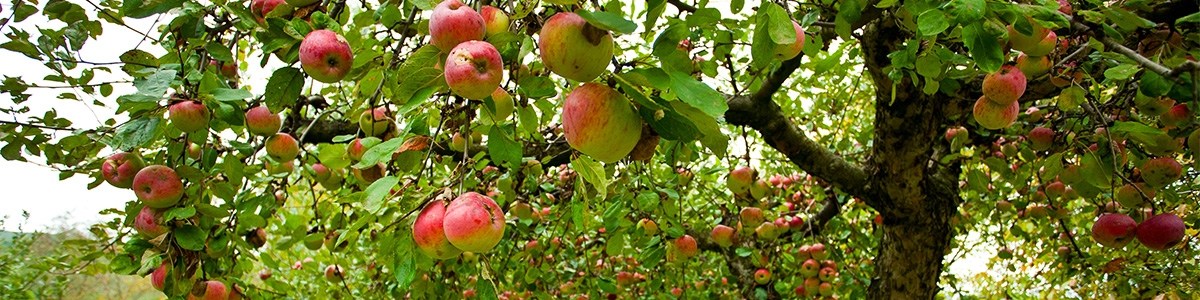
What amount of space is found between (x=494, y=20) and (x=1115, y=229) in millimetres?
1709

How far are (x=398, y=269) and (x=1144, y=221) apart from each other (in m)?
1.84

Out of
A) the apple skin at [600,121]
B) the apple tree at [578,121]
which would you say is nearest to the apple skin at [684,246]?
the apple tree at [578,121]

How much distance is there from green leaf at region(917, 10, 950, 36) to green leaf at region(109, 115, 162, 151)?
41.5 inches

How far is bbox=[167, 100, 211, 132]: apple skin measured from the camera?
111 cm

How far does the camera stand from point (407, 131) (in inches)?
38.5

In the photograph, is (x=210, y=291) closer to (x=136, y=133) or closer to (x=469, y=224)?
(x=136, y=133)

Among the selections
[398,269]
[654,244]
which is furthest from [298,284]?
[398,269]

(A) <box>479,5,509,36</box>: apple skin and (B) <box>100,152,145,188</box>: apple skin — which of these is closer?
(A) <box>479,5,509,36</box>: apple skin

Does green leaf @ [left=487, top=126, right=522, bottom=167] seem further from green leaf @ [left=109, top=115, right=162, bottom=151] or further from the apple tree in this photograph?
green leaf @ [left=109, top=115, right=162, bottom=151]

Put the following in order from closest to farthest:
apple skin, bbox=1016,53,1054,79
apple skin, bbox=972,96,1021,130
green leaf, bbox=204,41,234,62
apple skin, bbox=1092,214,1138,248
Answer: green leaf, bbox=204,41,234,62, apple skin, bbox=1016,53,1054,79, apple skin, bbox=972,96,1021,130, apple skin, bbox=1092,214,1138,248

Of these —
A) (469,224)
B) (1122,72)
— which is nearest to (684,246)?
(1122,72)

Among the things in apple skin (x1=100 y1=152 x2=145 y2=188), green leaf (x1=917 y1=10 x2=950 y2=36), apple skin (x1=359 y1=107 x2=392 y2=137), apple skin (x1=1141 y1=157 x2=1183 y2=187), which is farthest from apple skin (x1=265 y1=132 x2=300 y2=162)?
apple skin (x1=1141 y1=157 x2=1183 y2=187)

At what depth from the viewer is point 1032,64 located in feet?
4.64

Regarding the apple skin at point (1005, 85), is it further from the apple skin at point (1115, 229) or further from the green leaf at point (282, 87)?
the green leaf at point (282, 87)
